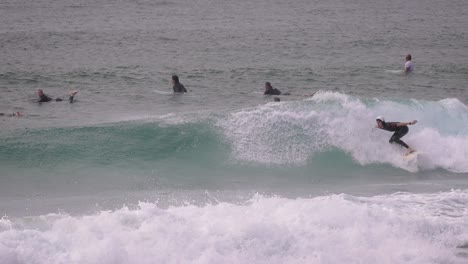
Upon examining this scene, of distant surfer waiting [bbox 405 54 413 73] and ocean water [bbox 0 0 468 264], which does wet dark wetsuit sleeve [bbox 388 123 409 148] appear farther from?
distant surfer waiting [bbox 405 54 413 73]

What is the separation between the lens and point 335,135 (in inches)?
699

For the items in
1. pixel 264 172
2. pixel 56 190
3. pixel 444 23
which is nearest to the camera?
pixel 56 190

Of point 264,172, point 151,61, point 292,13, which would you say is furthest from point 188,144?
point 292,13

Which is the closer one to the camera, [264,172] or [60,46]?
[264,172]

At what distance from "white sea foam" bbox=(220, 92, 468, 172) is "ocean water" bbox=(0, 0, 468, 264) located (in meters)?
0.04

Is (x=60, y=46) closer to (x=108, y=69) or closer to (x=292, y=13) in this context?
(x=108, y=69)

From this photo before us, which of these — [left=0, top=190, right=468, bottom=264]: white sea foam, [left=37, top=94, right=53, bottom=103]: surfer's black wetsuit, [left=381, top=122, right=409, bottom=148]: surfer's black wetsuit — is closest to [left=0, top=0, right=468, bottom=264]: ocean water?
[left=0, top=190, right=468, bottom=264]: white sea foam

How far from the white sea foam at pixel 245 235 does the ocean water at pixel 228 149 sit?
0.03 metres

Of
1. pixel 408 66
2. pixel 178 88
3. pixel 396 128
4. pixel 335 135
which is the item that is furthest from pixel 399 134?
pixel 408 66

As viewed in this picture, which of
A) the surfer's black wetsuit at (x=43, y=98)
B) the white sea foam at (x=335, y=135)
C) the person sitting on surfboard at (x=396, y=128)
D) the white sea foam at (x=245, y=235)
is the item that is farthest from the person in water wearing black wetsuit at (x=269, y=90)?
the white sea foam at (x=245, y=235)

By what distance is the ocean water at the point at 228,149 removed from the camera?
11.0 metres

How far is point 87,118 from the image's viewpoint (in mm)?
19078

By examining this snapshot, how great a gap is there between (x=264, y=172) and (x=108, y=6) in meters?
30.8

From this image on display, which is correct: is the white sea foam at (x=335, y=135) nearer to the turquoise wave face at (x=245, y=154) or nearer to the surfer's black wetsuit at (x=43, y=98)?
the turquoise wave face at (x=245, y=154)
